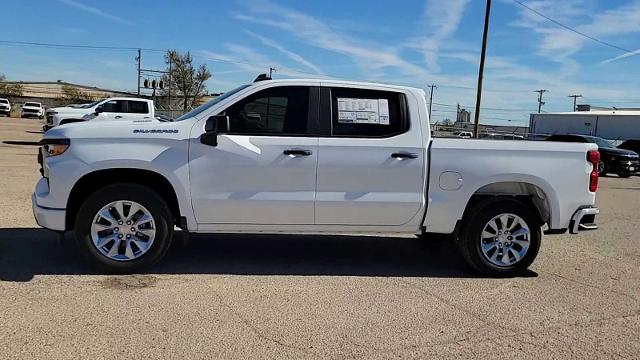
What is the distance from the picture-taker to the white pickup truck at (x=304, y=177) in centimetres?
550

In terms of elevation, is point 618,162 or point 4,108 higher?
point 4,108

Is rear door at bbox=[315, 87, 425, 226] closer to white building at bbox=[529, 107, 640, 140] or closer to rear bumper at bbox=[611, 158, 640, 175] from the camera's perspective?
rear bumper at bbox=[611, 158, 640, 175]

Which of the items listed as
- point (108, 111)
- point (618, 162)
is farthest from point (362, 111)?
point (618, 162)

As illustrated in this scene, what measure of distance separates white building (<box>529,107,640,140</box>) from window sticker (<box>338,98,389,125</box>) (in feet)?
124

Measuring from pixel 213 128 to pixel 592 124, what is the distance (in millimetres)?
41259

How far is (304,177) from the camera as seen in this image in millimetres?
5703

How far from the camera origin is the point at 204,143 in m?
5.54

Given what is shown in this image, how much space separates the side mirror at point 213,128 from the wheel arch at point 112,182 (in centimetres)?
56

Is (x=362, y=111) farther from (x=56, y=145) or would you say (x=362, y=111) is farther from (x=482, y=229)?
(x=56, y=145)

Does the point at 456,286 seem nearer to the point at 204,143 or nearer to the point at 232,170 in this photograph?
the point at 232,170

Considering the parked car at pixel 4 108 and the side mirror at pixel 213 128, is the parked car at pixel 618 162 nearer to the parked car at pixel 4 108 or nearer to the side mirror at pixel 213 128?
the side mirror at pixel 213 128

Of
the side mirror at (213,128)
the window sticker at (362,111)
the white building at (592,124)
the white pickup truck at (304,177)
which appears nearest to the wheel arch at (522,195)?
the white pickup truck at (304,177)

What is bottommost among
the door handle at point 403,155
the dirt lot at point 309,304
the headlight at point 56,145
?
the dirt lot at point 309,304

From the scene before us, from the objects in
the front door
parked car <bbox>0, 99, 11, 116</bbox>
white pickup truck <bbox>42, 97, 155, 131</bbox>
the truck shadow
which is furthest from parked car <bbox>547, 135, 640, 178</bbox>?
parked car <bbox>0, 99, 11, 116</bbox>
